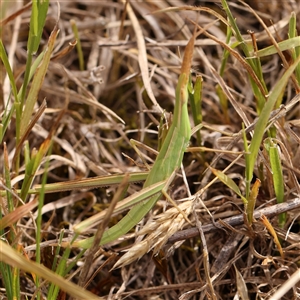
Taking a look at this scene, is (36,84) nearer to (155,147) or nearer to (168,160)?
(168,160)

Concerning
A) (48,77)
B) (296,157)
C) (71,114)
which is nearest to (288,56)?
(296,157)

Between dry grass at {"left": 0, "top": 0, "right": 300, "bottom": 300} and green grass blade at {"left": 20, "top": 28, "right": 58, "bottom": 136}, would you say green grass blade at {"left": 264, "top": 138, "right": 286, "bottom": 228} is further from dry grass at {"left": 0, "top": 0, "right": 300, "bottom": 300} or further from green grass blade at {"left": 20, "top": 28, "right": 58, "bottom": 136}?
green grass blade at {"left": 20, "top": 28, "right": 58, "bottom": 136}

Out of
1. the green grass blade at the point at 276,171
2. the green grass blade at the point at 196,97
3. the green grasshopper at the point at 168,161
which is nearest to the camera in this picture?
the green grasshopper at the point at 168,161

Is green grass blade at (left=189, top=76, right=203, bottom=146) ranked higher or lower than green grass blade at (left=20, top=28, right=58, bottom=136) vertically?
lower

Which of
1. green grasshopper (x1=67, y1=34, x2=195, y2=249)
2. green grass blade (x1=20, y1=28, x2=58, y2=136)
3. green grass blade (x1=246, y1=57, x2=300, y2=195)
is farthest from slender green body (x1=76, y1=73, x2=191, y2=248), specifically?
green grass blade (x1=20, y1=28, x2=58, y2=136)

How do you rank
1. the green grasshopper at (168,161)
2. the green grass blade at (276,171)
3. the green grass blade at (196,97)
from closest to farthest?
the green grasshopper at (168,161) → the green grass blade at (276,171) → the green grass blade at (196,97)

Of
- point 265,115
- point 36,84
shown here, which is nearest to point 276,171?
point 265,115

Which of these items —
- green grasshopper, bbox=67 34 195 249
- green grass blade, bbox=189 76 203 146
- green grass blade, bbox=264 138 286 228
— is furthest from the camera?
green grass blade, bbox=189 76 203 146

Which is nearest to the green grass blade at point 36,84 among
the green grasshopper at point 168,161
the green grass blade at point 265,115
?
the green grasshopper at point 168,161

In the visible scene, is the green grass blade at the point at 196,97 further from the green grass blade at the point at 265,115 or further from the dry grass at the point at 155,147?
the green grass blade at the point at 265,115
